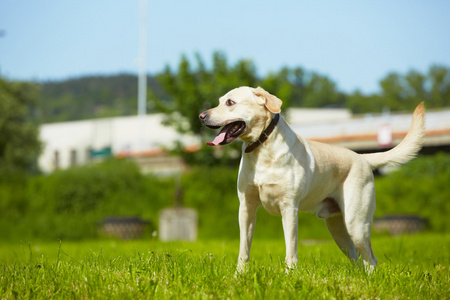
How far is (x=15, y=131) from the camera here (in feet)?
148

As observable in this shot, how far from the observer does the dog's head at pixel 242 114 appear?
4.91 m

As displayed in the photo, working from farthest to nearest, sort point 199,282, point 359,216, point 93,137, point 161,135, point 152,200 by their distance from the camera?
point 93,137 → point 161,135 → point 152,200 → point 359,216 → point 199,282

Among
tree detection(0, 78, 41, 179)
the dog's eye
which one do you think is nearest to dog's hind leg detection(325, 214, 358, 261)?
the dog's eye

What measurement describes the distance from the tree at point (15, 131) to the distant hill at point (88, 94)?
7670 centimetres

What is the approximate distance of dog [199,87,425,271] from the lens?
4.96 meters

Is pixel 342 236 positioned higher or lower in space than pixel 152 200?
higher

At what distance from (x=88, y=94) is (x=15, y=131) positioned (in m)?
97.0

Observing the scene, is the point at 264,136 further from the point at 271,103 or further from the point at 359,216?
the point at 359,216

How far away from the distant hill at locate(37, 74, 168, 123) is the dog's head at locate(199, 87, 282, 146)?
12186cm

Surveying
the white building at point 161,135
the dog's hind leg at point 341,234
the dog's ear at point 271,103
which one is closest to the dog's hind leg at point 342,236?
the dog's hind leg at point 341,234

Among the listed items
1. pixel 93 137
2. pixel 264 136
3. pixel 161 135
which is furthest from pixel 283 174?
pixel 93 137

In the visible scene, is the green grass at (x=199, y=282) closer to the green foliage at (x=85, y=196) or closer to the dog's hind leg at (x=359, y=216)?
the dog's hind leg at (x=359, y=216)

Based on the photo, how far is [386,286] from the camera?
4.25 m

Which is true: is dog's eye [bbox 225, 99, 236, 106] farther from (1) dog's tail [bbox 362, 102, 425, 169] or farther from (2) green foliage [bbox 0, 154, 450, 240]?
(2) green foliage [bbox 0, 154, 450, 240]
